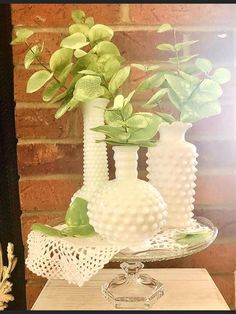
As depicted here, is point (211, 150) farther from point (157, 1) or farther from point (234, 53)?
point (157, 1)

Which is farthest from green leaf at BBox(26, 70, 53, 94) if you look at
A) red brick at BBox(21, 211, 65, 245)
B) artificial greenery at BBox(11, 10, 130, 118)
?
red brick at BBox(21, 211, 65, 245)

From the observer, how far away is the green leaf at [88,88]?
926 mm

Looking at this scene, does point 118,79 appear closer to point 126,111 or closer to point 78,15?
point 126,111

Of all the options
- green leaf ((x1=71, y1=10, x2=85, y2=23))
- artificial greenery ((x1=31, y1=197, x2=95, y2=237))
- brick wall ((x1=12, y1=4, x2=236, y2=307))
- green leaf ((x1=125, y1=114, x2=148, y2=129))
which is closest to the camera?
green leaf ((x1=125, y1=114, x2=148, y2=129))

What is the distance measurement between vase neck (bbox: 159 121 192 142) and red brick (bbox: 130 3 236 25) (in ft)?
0.97

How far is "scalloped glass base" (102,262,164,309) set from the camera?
0.90 metres

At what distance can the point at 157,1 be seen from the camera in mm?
1120

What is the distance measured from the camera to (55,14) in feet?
3.79

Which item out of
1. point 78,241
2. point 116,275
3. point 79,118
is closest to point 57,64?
point 79,118

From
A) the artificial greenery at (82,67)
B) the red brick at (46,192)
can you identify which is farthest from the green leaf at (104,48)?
the red brick at (46,192)

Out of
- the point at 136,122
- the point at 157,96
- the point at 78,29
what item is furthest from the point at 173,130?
the point at 78,29

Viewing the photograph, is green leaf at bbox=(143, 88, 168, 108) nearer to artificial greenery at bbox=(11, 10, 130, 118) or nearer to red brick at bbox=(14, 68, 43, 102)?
artificial greenery at bbox=(11, 10, 130, 118)

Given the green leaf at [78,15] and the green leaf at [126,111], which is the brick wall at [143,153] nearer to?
the green leaf at [78,15]

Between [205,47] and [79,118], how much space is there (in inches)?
13.1
